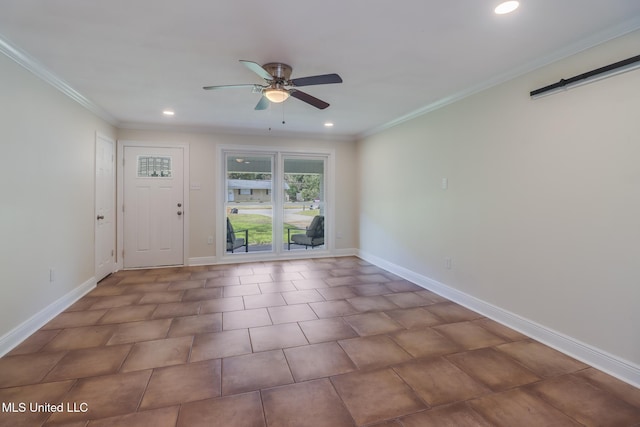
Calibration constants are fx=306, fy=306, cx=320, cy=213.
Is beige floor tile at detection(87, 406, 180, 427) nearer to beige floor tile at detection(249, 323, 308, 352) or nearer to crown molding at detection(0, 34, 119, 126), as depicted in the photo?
beige floor tile at detection(249, 323, 308, 352)

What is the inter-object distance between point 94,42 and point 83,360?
2.39 metres

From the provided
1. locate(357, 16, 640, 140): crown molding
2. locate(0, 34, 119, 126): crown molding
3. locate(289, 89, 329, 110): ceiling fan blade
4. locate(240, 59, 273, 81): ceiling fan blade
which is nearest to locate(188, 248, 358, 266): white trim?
locate(0, 34, 119, 126): crown molding

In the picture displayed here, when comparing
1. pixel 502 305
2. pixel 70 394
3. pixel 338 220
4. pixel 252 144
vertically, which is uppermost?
pixel 252 144

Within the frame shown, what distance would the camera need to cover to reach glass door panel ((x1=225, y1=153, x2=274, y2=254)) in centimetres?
Result: 553

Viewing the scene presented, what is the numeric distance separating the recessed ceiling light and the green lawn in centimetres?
456

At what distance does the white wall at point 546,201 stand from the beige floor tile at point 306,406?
2.00m

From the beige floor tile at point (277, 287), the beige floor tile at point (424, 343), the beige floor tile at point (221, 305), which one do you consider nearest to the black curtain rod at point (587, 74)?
the beige floor tile at point (424, 343)

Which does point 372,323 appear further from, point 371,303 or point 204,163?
point 204,163

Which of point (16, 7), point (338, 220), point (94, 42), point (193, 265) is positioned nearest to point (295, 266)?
point (338, 220)

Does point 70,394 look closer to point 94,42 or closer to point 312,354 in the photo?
point 312,354

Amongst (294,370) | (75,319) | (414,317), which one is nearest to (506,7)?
(414,317)

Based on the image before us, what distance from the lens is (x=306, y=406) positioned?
182cm

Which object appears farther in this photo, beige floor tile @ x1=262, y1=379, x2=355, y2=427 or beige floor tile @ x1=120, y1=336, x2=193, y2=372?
beige floor tile @ x1=120, y1=336, x2=193, y2=372

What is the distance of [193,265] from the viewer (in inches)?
206
